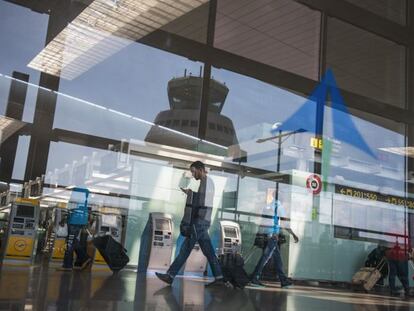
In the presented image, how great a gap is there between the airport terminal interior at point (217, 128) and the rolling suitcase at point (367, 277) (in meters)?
0.05

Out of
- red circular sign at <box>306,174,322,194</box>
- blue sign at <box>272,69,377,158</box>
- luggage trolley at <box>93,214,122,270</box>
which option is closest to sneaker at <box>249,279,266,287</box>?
luggage trolley at <box>93,214,122,270</box>

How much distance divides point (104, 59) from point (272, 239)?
629 cm

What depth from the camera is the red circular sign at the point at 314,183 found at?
Result: 11466mm

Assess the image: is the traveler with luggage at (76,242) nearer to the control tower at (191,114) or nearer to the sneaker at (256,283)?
the sneaker at (256,283)

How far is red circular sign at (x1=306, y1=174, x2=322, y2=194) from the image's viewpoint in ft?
37.6

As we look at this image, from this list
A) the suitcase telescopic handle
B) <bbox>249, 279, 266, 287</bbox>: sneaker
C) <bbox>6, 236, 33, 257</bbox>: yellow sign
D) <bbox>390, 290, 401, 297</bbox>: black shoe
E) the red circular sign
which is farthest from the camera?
the red circular sign

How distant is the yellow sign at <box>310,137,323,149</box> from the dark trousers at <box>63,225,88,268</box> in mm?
6302

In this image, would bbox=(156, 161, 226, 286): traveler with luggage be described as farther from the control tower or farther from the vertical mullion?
the vertical mullion

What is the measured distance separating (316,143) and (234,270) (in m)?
6.26

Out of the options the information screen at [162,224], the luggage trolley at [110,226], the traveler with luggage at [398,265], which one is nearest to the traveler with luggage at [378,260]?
the traveler with luggage at [398,265]

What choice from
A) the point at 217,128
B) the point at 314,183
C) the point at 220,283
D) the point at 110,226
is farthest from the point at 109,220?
the point at 314,183

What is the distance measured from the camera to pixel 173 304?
434 cm

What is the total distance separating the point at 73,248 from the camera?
854 centimetres

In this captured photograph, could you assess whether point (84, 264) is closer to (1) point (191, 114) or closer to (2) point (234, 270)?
(2) point (234, 270)
